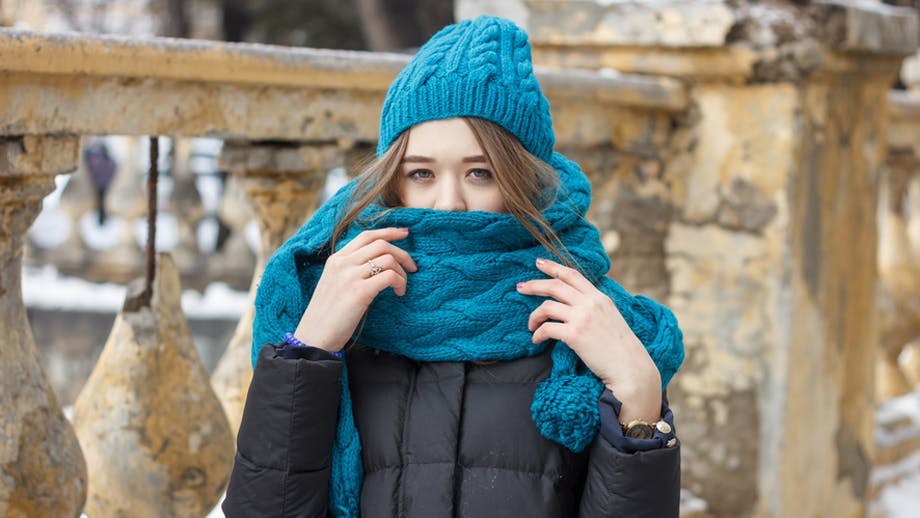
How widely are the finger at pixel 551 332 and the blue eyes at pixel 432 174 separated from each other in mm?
220

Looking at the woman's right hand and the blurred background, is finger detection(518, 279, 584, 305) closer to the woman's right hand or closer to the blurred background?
the woman's right hand

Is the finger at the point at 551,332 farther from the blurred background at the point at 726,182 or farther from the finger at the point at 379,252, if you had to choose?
the blurred background at the point at 726,182

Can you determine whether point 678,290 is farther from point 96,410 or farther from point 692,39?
point 96,410

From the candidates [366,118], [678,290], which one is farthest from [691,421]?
[366,118]

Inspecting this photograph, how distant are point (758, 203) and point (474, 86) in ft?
5.13

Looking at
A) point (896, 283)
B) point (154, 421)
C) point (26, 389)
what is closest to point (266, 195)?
point (154, 421)

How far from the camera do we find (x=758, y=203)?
9.71 feet

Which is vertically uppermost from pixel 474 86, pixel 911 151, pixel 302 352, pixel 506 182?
pixel 911 151

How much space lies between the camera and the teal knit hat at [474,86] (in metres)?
1.58

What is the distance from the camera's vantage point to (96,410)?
1.92 m

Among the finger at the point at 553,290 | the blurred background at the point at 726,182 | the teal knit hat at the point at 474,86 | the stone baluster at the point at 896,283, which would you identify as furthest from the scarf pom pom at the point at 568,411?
the stone baluster at the point at 896,283

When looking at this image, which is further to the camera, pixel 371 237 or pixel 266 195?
pixel 266 195

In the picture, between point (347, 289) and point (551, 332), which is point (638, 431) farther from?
point (347, 289)

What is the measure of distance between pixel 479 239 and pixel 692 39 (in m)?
1.59
